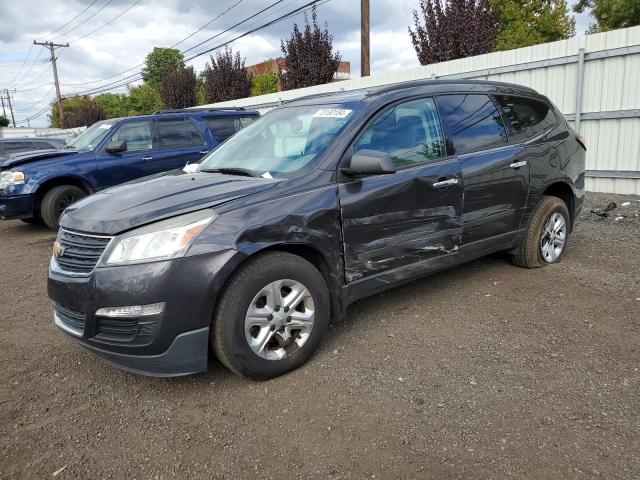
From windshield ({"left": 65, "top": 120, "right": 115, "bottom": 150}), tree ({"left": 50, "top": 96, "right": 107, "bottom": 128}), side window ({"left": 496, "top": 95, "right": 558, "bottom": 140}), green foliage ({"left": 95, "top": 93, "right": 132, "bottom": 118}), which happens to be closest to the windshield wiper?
side window ({"left": 496, "top": 95, "right": 558, "bottom": 140})

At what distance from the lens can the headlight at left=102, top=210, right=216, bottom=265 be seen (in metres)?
2.57

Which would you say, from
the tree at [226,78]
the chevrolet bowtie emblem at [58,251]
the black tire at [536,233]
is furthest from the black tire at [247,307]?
the tree at [226,78]

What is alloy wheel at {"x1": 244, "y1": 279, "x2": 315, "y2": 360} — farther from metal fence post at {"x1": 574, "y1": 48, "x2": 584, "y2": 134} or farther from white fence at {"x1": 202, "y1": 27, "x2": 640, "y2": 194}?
metal fence post at {"x1": 574, "y1": 48, "x2": 584, "y2": 134}

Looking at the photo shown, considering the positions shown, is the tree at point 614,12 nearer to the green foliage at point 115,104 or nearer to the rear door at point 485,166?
the rear door at point 485,166

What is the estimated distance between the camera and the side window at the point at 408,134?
3459 mm

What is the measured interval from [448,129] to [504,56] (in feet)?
20.4

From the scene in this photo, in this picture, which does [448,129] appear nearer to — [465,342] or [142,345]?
[465,342]

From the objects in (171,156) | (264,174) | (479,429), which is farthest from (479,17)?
(479,429)

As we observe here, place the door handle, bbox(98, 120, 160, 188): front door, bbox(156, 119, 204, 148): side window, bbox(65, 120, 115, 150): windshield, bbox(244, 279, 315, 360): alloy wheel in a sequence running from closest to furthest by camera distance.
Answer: bbox(244, 279, 315, 360): alloy wheel
the door handle
bbox(98, 120, 160, 188): front door
bbox(65, 120, 115, 150): windshield
bbox(156, 119, 204, 148): side window

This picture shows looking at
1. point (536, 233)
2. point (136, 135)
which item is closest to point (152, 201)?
point (536, 233)

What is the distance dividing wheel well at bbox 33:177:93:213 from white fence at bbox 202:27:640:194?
25.2 ft

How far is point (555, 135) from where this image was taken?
4.68 meters

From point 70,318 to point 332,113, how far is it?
2.21 m

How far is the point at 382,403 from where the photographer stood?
2.68 metres
